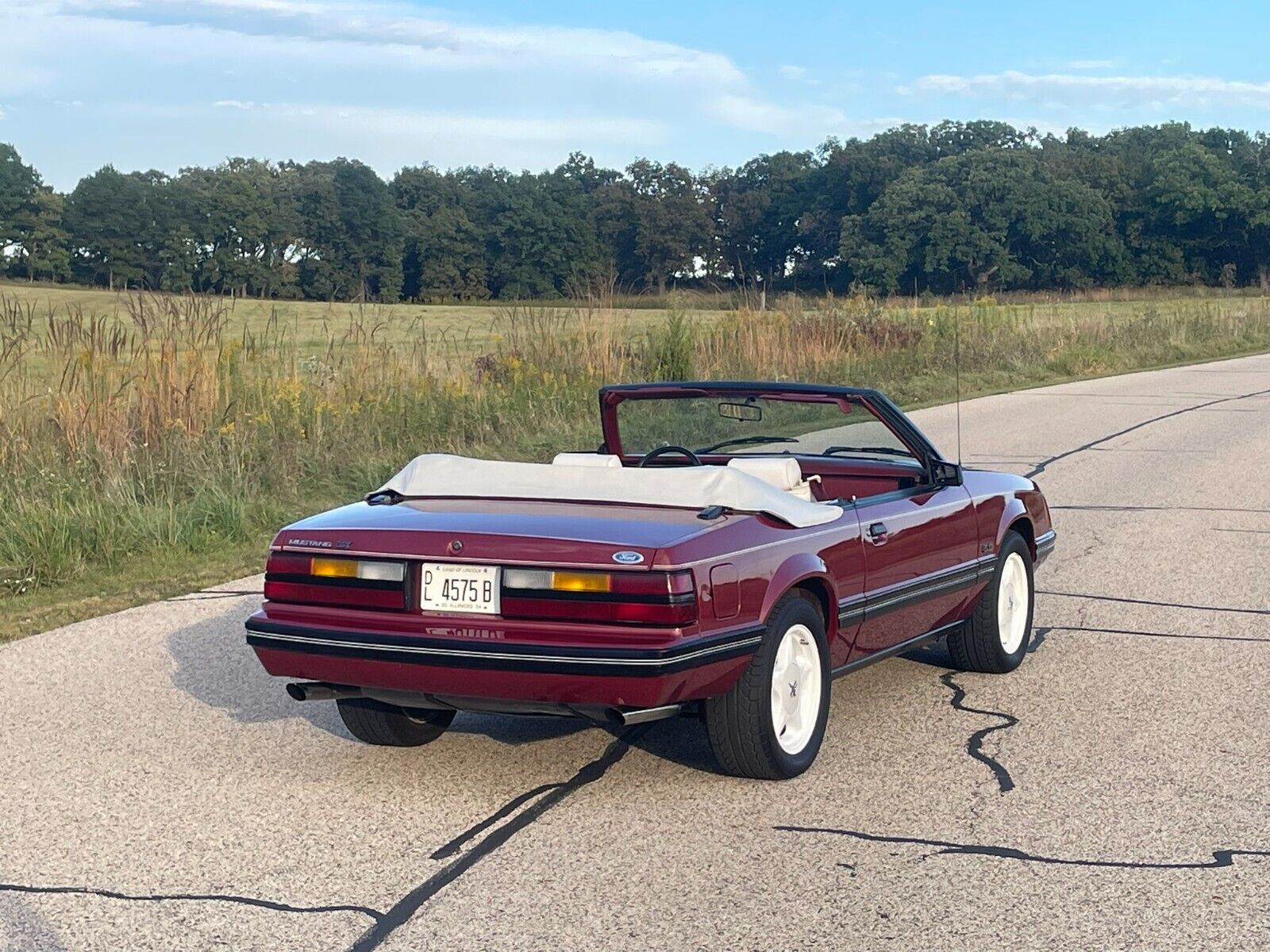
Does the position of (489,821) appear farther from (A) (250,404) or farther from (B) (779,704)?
(A) (250,404)

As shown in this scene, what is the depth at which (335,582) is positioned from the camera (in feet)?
15.9

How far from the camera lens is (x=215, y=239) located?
39.2 meters

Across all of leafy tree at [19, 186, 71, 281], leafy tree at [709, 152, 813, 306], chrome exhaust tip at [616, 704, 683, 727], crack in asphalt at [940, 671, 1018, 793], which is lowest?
crack in asphalt at [940, 671, 1018, 793]

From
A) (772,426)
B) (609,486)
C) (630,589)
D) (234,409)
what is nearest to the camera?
(630,589)

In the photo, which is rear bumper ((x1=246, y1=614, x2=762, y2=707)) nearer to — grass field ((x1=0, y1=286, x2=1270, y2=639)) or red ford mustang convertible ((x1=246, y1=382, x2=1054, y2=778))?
red ford mustang convertible ((x1=246, y1=382, x2=1054, y2=778))

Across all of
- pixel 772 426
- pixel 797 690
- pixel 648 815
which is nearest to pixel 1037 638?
pixel 772 426

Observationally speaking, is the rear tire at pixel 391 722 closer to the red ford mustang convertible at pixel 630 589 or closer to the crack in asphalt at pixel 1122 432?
the red ford mustang convertible at pixel 630 589

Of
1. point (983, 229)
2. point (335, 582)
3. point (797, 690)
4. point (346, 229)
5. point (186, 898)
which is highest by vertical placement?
point (983, 229)

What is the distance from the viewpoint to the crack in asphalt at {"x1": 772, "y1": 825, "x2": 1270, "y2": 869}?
13.6 feet

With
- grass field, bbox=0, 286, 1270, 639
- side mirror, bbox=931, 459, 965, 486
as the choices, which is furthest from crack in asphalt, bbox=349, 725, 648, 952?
grass field, bbox=0, 286, 1270, 639

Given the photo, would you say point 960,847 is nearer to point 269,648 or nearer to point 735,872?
point 735,872

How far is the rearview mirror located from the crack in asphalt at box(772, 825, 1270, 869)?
2010 millimetres

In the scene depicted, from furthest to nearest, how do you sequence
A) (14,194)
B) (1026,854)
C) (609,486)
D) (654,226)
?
(654,226), (14,194), (609,486), (1026,854)

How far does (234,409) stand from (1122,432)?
34.4ft
